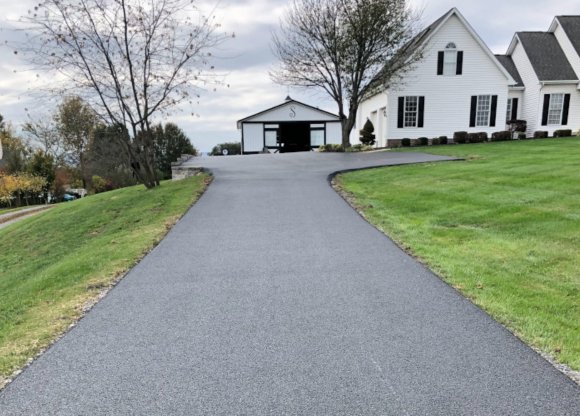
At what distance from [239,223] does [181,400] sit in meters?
5.02

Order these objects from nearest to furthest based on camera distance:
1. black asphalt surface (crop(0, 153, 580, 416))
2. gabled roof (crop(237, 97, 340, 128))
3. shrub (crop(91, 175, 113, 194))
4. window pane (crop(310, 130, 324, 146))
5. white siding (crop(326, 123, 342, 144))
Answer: black asphalt surface (crop(0, 153, 580, 416))
gabled roof (crop(237, 97, 340, 128))
shrub (crop(91, 175, 113, 194))
window pane (crop(310, 130, 324, 146))
white siding (crop(326, 123, 342, 144))

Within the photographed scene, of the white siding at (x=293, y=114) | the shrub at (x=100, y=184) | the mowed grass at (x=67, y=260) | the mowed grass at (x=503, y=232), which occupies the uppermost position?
the white siding at (x=293, y=114)

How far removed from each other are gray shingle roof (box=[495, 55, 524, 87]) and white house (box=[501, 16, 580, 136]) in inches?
7.1

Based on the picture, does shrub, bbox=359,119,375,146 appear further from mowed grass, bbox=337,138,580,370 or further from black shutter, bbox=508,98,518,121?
mowed grass, bbox=337,138,580,370

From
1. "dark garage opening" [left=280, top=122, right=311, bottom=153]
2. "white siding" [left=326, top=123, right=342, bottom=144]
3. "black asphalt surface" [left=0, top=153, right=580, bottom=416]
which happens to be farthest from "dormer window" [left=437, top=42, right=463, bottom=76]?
"black asphalt surface" [left=0, top=153, right=580, bottom=416]

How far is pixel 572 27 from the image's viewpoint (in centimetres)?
2694

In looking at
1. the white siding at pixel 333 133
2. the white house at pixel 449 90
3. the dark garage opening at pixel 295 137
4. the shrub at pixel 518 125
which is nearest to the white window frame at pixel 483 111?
the white house at pixel 449 90

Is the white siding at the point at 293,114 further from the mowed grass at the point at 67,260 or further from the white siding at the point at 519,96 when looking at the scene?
the mowed grass at the point at 67,260

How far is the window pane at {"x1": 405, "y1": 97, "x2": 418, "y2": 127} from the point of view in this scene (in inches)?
998

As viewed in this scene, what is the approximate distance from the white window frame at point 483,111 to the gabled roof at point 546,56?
346cm

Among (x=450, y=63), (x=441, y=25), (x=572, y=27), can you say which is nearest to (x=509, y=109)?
(x=450, y=63)

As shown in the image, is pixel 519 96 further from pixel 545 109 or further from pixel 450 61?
pixel 450 61

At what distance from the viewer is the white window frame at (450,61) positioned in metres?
25.0

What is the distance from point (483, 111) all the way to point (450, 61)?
356 centimetres
